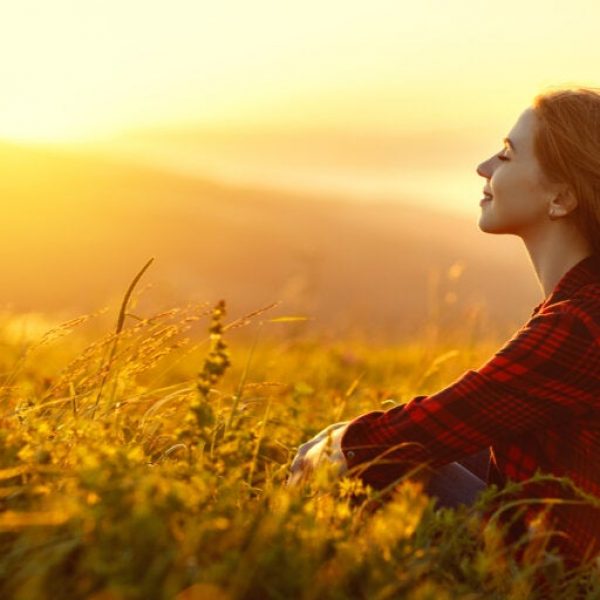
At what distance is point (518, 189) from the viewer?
339cm

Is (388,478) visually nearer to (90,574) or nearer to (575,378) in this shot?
(575,378)

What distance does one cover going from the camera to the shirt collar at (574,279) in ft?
10.4

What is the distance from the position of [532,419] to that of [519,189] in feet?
2.82

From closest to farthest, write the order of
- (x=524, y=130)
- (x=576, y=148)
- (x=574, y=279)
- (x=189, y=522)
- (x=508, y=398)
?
(x=189, y=522) < (x=508, y=398) < (x=574, y=279) < (x=576, y=148) < (x=524, y=130)

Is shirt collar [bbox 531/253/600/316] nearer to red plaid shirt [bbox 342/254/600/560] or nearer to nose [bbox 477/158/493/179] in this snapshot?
red plaid shirt [bbox 342/254/600/560]

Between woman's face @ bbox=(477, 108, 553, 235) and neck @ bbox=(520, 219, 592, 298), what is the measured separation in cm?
5

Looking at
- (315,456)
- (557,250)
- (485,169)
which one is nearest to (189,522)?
(315,456)

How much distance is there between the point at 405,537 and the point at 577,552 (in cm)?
90

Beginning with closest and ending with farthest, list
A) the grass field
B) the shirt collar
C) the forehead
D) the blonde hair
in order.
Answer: the grass field < the shirt collar < the blonde hair < the forehead

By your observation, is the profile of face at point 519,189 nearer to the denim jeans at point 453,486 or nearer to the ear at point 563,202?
the ear at point 563,202

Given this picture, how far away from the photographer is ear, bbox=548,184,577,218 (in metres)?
3.31

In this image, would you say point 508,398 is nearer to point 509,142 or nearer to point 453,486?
point 453,486

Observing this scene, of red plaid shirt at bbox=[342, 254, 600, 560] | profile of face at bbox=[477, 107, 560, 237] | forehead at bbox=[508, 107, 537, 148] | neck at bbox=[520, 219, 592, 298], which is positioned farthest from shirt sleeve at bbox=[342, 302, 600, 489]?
forehead at bbox=[508, 107, 537, 148]

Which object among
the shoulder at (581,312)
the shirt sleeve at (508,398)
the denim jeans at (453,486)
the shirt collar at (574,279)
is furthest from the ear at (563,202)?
the denim jeans at (453,486)
